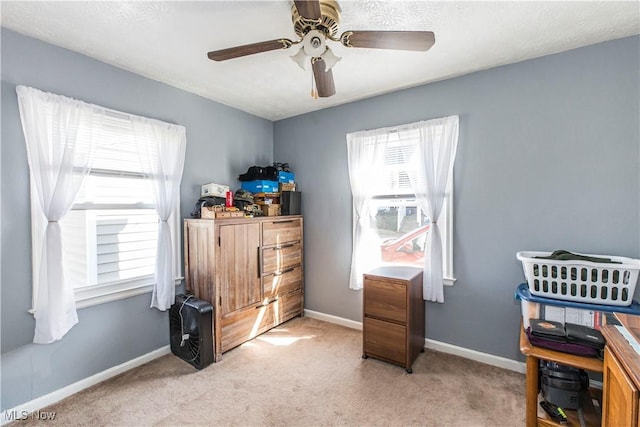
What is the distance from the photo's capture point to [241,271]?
9.11 feet

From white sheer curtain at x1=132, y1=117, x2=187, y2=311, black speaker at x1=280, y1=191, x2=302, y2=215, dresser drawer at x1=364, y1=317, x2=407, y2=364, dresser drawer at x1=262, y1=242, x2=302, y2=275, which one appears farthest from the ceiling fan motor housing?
dresser drawer at x1=364, y1=317, x2=407, y2=364

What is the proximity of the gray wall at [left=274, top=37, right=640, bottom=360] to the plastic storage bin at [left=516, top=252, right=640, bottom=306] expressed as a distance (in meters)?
0.39

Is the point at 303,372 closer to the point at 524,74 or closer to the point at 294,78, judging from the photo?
the point at 294,78

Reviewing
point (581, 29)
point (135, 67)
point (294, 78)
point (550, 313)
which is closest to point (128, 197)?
point (135, 67)

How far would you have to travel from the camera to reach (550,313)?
1886 mm

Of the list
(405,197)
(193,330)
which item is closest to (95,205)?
(193,330)

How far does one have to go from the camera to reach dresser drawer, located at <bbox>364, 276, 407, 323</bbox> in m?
2.34

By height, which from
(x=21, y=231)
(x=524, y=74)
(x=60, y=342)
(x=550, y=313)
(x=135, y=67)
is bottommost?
(x=60, y=342)

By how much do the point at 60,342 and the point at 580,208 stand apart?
3963mm

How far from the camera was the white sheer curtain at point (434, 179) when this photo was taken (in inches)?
100

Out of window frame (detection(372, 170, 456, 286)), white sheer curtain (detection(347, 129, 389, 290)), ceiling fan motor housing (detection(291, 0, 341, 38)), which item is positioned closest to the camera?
ceiling fan motor housing (detection(291, 0, 341, 38))

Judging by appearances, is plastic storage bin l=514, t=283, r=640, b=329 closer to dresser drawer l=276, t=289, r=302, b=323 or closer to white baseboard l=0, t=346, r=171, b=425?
dresser drawer l=276, t=289, r=302, b=323

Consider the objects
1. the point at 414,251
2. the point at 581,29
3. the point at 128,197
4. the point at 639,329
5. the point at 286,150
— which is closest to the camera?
the point at 639,329

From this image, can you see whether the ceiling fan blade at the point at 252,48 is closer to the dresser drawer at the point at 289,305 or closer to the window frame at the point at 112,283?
the window frame at the point at 112,283
